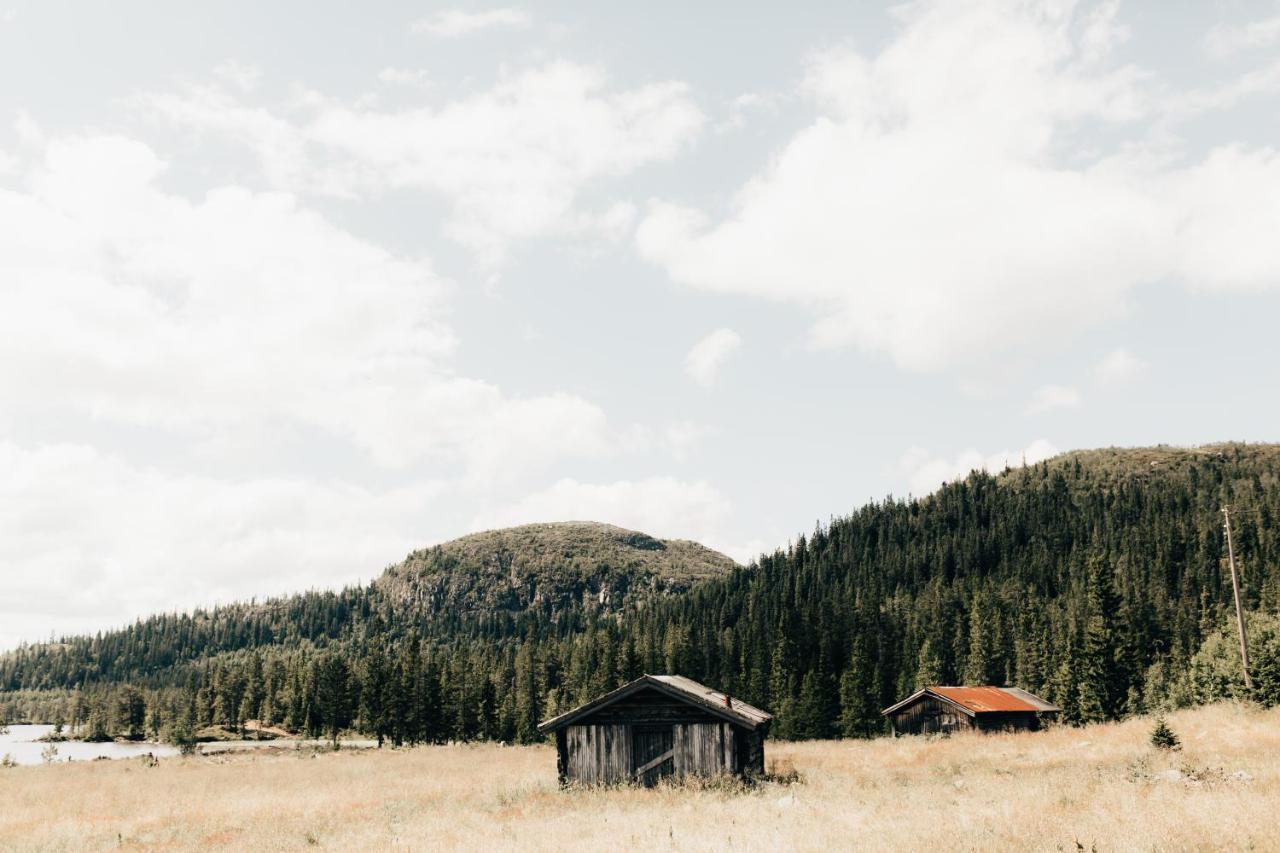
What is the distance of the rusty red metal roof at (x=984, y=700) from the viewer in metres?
58.5

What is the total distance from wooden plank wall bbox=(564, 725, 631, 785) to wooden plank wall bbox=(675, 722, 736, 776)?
2023mm

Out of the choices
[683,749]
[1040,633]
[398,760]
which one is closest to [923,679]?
[1040,633]

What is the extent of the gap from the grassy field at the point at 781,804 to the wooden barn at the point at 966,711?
13625mm

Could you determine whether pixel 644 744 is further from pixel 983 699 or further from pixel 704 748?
pixel 983 699

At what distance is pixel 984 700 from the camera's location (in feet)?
199

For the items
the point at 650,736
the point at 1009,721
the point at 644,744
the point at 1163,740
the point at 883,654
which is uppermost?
the point at 650,736

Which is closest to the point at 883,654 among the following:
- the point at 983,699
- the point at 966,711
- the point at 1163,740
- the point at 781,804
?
the point at 983,699

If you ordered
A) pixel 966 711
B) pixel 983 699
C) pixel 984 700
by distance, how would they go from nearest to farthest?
pixel 966 711
pixel 984 700
pixel 983 699

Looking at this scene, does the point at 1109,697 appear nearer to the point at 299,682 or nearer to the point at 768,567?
the point at 299,682

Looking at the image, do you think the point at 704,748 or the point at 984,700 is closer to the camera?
the point at 704,748

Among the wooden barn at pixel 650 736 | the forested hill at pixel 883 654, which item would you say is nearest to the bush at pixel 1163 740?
the wooden barn at pixel 650 736

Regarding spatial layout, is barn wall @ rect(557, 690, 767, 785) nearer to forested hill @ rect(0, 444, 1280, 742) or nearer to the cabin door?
the cabin door

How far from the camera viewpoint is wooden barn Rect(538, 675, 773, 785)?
31234mm

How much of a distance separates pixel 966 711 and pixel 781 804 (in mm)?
Result: 40525
